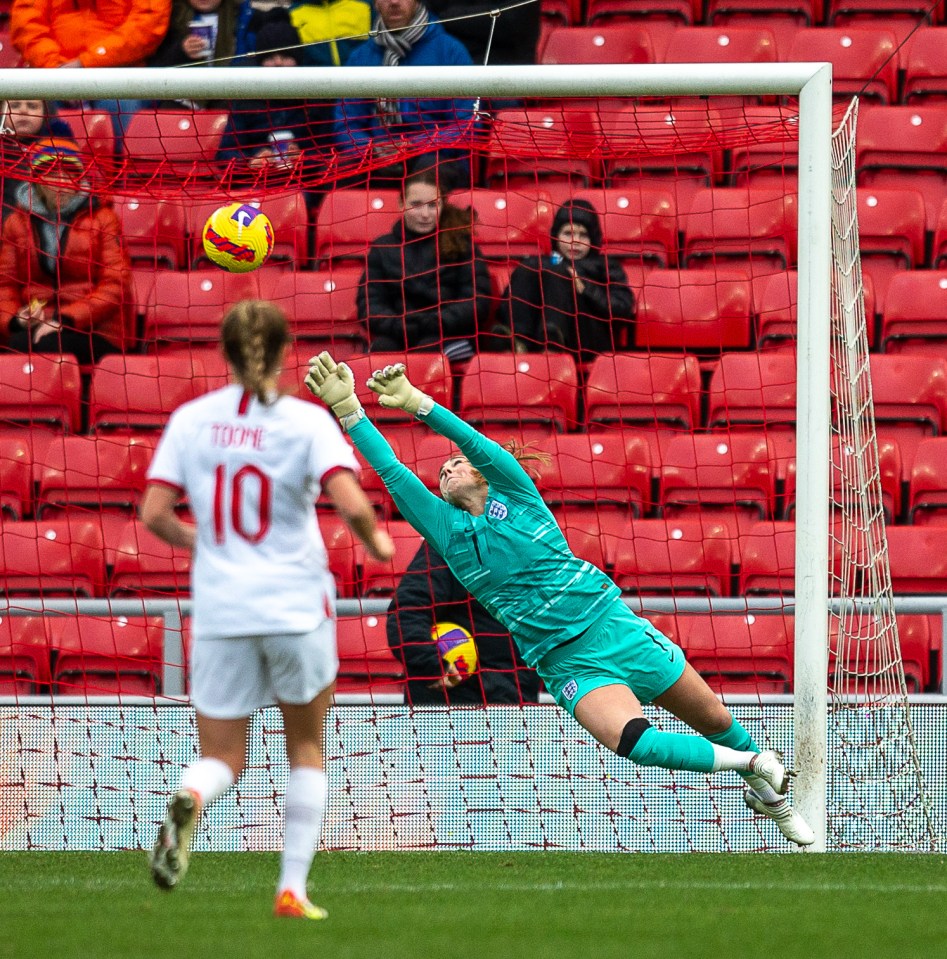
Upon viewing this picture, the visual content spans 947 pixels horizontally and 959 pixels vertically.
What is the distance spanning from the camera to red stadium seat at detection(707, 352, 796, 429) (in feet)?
27.6

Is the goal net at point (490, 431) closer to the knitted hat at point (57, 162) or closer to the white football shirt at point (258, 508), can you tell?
the knitted hat at point (57, 162)

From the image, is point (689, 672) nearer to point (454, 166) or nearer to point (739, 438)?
point (739, 438)

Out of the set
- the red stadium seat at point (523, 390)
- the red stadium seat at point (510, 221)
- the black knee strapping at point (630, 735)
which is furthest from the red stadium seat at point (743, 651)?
the red stadium seat at point (510, 221)

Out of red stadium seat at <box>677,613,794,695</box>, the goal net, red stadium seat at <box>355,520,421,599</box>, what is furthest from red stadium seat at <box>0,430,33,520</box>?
red stadium seat at <box>677,613,794,695</box>

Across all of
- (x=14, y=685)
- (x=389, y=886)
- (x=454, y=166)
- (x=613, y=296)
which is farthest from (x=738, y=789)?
(x=454, y=166)

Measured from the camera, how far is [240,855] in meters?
6.29

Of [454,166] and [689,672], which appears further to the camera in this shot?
[454,166]

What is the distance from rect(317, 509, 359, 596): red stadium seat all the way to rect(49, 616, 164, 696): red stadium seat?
0.90 meters

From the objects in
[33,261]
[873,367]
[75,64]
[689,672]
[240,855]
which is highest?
[75,64]

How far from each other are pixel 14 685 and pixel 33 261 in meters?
2.43

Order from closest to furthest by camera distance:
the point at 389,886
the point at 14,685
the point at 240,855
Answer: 1. the point at 389,886
2. the point at 240,855
3. the point at 14,685

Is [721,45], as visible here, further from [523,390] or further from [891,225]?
[523,390]

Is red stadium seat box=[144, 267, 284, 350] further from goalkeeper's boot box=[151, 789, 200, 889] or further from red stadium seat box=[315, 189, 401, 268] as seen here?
goalkeeper's boot box=[151, 789, 200, 889]

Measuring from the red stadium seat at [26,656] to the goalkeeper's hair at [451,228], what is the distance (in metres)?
2.73
